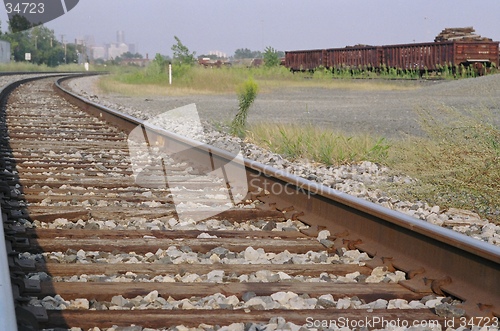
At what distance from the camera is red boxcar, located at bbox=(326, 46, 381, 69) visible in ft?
134

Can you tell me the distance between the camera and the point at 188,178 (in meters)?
6.59

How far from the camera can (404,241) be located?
384 cm

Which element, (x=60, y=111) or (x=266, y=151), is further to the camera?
(x=60, y=111)

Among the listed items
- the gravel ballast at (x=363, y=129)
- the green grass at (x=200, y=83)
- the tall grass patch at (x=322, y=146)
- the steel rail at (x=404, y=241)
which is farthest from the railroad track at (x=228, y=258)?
the green grass at (x=200, y=83)

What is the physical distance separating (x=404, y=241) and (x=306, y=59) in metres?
45.3

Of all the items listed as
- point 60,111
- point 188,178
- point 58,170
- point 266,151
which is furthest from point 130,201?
point 60,111

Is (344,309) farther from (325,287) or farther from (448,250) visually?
(448,250)

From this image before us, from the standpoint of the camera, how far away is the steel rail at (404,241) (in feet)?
10.3

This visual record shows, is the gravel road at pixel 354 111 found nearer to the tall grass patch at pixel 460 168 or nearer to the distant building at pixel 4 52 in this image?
A: the tall grass patch at pixel 460 168

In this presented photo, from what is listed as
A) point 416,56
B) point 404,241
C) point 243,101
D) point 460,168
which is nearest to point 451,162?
point 460,168

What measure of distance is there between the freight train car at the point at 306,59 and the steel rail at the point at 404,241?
40.8 metres

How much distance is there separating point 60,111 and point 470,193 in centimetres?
1049

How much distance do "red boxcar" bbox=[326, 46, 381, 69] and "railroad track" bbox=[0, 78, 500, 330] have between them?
35270mm

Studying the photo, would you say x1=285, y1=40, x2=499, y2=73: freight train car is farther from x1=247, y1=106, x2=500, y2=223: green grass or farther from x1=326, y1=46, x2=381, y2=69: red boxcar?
x1=247, y1=106, x2=500, y2=223: green grass
